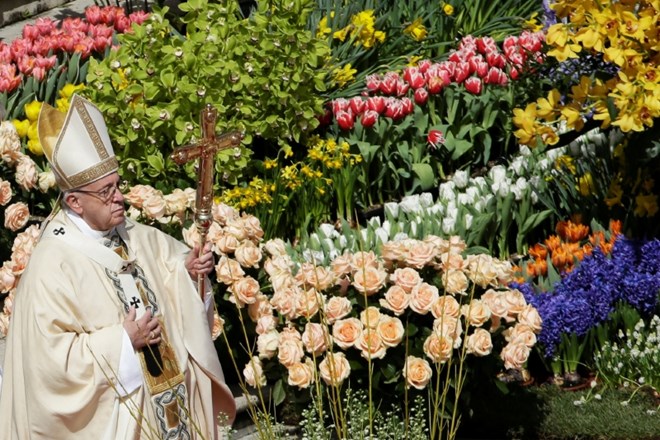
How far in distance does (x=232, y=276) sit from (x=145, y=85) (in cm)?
180

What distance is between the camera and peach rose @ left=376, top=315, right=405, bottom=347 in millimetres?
5930

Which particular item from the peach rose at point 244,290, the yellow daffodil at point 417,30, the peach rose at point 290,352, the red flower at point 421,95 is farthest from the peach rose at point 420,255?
the yellow daffodil at point 417,30

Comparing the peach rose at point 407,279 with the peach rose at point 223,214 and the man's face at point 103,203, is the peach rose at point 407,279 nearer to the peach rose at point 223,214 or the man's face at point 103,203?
the peach rose at point 223,214

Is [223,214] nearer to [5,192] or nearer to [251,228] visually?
[251,228]

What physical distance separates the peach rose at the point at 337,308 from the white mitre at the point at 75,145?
137cm

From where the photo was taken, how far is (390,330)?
5949mm

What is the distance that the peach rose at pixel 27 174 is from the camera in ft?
24.8

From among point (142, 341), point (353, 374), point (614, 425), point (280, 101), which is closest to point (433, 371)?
point (353, 374)

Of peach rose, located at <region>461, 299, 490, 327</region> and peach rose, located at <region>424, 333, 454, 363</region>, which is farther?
peach rose, located at <region>461, 299, 490, 327</region>

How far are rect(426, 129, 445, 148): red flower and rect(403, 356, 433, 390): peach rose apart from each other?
292 cm

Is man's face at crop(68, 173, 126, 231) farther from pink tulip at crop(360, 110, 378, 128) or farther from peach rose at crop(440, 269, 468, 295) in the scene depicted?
pink tulip at crop(360, 110, 378, 128)

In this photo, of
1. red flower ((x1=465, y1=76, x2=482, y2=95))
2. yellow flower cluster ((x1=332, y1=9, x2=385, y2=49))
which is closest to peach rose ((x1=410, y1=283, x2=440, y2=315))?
red flower ((x1=465, y1=76, x2=482, y2=95))

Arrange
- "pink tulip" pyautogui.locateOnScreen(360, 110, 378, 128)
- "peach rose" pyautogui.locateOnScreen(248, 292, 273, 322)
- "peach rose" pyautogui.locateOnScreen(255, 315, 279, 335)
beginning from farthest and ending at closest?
1. "pink tulip" pyautogui.locateOnScreen(360, 110, 378, 128)
2. "peach rose" pyautogui.locateOnScreen(248, 292, 273, 322)
3. "peach rose" pyautogui.locateOnScreen(255, 315, 279, 335)

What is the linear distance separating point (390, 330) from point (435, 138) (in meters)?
2.88
